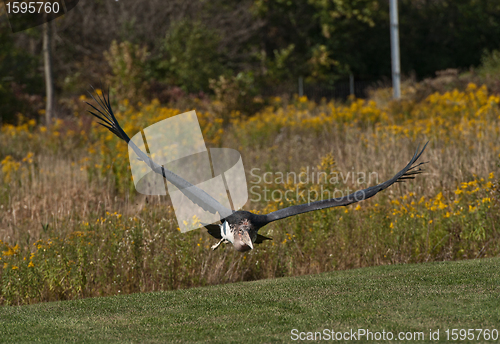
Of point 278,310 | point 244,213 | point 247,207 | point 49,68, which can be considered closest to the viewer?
point 244,213

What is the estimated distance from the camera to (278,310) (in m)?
4.25

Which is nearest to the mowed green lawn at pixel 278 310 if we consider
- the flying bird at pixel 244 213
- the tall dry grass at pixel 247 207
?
the tall dry grass at pixel 247 207

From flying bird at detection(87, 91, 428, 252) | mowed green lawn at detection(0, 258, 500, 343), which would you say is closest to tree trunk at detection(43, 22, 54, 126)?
mowed green lawn at detection(0, 258, 500, 343)

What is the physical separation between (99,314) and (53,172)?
171 inches

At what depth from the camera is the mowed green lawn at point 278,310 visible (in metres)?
3.75

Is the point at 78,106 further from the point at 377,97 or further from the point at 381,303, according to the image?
the point at 381,303

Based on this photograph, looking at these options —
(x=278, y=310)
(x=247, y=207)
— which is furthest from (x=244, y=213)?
(x=247, y=207)

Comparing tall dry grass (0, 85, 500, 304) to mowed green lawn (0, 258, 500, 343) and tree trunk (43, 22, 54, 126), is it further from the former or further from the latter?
tree trunk (43, 22, 54, 126)

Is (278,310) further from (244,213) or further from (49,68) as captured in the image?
(49,68)

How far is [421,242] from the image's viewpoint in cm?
625

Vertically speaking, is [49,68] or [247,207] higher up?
[49,68]

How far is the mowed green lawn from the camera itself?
3.75 metres

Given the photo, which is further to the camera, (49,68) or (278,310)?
(49,68)

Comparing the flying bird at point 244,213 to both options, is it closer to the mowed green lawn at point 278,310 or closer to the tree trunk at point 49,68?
the mowed green lawn at point 278,310
